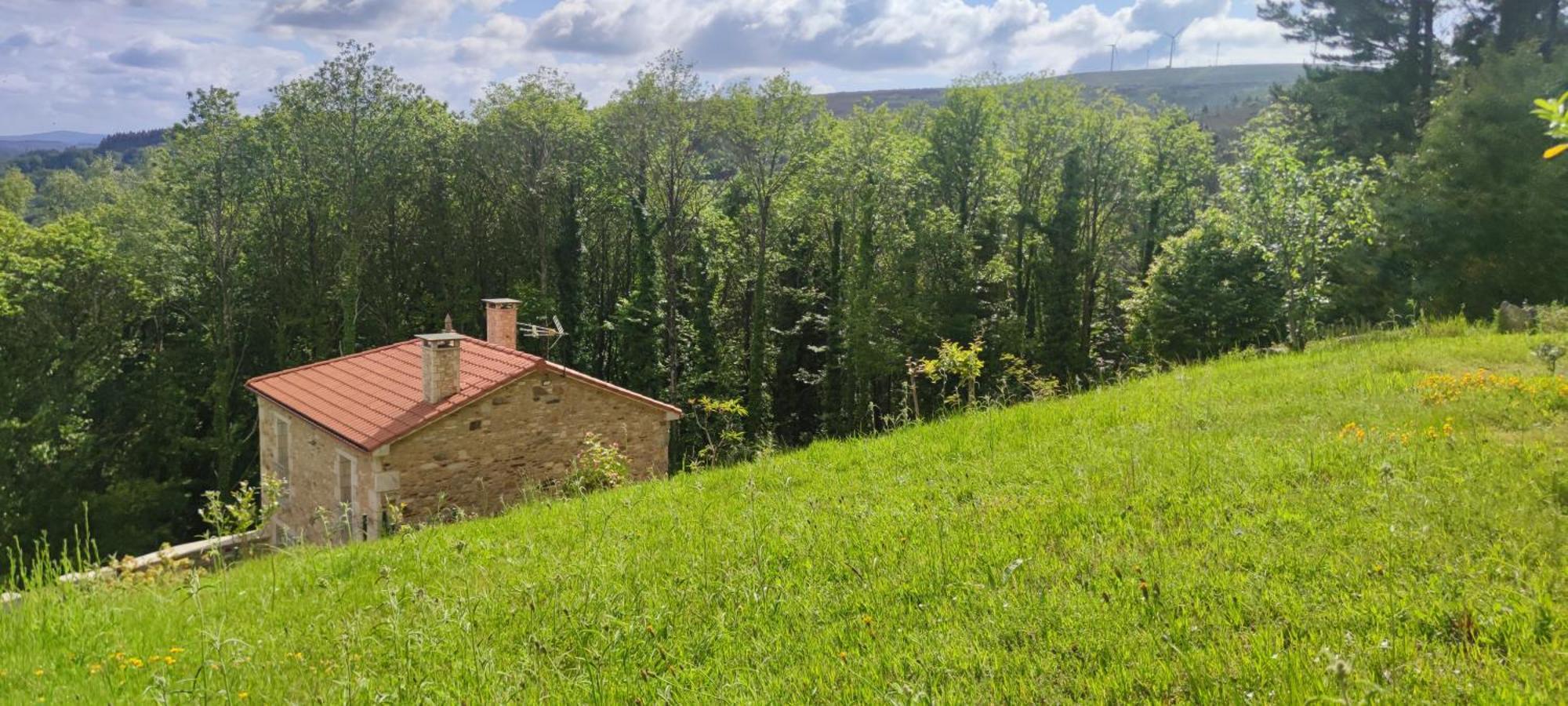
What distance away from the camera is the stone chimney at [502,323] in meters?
22.1

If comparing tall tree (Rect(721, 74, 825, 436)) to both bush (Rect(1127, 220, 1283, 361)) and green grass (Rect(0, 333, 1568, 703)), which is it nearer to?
bush (Rect(1127, 220, 1283, 361))

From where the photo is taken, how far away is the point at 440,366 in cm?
1648

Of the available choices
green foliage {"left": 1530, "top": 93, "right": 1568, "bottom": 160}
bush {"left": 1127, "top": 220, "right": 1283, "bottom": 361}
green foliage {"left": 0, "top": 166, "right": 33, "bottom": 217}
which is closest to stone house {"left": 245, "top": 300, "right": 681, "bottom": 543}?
green foliage {"left": 1530, "top": 93, "right": 1568, "bottom": 160}

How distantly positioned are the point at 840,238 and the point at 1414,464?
32064mm

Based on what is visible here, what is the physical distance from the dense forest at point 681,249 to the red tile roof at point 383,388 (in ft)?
A: 31.3

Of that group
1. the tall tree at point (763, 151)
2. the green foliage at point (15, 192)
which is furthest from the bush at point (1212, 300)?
the green foliage at point (15, 192)

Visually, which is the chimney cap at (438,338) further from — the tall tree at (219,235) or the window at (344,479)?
the tall tree at (219,235)

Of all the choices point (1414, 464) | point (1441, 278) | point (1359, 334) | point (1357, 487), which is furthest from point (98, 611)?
point (1441, 278)

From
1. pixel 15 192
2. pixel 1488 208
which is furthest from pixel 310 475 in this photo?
pixel 15 192

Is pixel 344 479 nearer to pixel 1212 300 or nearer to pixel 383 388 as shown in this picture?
pixel 383 388

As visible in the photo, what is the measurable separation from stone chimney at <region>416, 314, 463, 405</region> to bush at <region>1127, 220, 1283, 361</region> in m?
20.1

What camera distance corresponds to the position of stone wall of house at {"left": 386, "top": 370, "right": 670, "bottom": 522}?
51.6ft

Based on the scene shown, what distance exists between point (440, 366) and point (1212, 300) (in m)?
22.4

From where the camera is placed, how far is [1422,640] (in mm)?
3436
